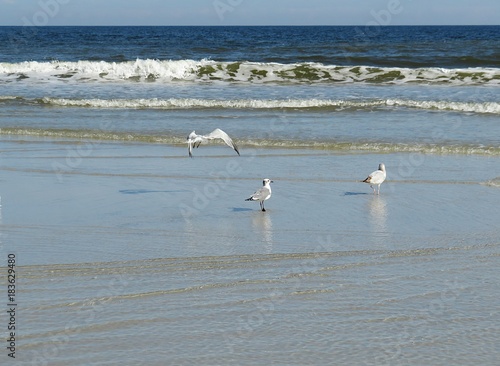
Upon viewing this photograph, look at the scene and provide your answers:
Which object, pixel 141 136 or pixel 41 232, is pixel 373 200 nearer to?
pixel 41 232

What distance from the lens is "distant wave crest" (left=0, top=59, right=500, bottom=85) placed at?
25141 millimetres

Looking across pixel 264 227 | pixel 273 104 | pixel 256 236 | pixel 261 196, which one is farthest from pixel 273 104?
pixel 256 236

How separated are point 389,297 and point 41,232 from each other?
11.0 feet

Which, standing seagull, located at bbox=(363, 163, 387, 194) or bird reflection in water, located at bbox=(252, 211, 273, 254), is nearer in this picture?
bird reflection in water, located at bbox=(252, 211, 273, 254)

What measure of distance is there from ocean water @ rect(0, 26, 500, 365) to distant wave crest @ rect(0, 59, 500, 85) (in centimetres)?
758

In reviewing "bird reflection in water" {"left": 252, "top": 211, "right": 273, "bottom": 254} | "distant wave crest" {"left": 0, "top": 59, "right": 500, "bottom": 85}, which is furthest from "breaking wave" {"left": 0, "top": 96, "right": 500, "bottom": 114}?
"bird reflection in water" {"left": 252, "top": 211, "right": 273, "bottom": 254}

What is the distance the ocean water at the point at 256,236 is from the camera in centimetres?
486

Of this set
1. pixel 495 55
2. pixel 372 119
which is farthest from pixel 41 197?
pixel 495 55

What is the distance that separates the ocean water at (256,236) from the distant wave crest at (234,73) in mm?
7578

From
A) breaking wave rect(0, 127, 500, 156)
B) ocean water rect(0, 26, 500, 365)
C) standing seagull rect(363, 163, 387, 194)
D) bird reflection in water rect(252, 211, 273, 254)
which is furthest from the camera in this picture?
breaking wave rect(0, 127, 500, 156)

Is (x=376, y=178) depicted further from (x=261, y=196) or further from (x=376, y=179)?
(x=261, y=196)

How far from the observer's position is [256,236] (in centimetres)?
732

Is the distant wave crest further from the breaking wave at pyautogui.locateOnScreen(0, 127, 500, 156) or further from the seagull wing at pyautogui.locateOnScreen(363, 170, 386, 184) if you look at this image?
the seagull wing at pyautogui.locateOnScreen(363, 170, 386, 184)

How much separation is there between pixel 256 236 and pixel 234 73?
20.5 m
